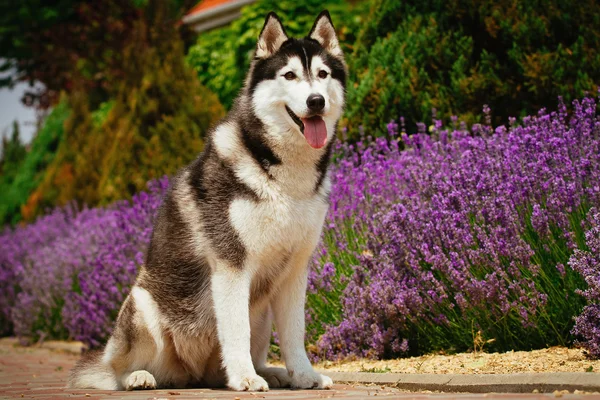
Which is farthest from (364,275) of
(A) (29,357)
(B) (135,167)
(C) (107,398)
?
(B) (135,167)

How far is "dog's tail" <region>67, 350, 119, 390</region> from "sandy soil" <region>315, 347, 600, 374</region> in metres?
1.65

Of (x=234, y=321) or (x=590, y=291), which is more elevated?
(x=590, y=291)

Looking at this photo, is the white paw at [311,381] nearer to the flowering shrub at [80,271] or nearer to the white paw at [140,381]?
the white paw at [140,381]

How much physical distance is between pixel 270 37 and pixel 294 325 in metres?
1.83

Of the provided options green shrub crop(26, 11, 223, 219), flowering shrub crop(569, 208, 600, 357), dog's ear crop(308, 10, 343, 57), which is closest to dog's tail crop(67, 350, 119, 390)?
dog's ear crop(308, 10, 343, 57)

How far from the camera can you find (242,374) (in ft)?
15.2

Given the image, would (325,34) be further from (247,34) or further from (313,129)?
(247,34)

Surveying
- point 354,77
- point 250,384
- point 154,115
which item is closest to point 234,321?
point 250,384

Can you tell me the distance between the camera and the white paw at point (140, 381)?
4996 mm

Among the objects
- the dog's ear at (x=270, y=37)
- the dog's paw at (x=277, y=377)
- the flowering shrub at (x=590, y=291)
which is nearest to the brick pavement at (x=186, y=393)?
the dog's paw at (x=277, y=377)

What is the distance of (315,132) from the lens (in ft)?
15.8

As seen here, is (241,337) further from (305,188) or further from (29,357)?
(29,357)

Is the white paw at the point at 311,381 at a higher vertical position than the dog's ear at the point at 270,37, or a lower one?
lower

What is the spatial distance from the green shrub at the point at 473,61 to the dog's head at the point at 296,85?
2540mm
